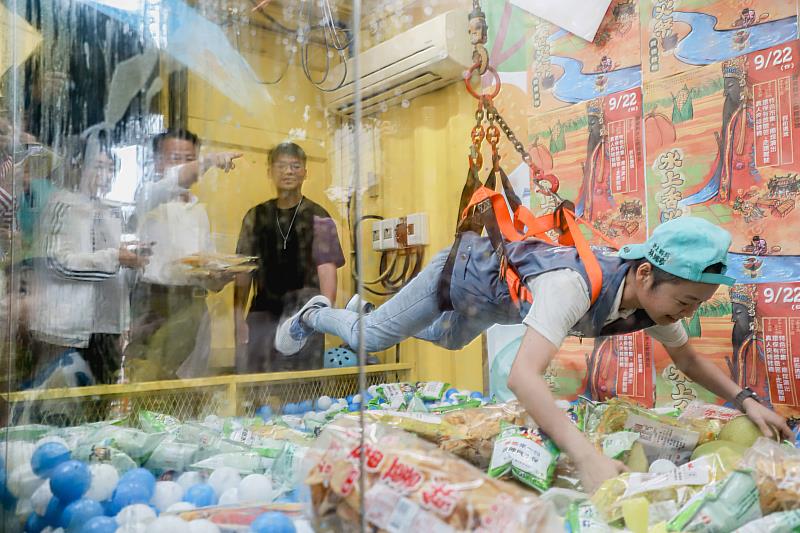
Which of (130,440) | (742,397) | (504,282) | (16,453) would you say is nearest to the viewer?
(130,440)

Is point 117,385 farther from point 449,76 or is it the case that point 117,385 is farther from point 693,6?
point 693,6

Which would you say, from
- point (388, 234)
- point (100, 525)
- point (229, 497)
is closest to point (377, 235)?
point (388, 234)

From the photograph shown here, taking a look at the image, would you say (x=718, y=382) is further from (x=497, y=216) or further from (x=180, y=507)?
(x=180, y=507)

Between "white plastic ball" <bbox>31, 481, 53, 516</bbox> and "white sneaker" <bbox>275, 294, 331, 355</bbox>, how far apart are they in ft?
1.19

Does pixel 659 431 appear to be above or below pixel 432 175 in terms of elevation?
below

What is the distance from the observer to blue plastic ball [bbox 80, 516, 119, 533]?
0.69 metres

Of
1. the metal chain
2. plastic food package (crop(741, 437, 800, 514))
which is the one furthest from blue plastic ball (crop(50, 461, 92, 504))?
the metal chain

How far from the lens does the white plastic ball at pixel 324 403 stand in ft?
2.45

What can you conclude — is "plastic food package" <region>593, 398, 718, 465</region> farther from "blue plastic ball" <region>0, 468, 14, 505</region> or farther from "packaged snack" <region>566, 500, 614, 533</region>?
"blue plastic ball" <region>0, 468, 14, 505</region>

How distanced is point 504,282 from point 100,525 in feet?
2.21

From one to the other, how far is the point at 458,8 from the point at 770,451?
85 cm

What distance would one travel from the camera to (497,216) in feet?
3.65

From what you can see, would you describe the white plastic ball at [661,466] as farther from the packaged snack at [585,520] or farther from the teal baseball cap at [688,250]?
the teal baseball cap at [688,250]

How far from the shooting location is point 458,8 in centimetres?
110
